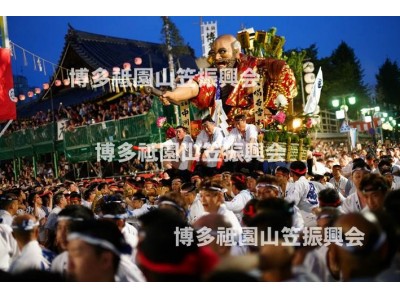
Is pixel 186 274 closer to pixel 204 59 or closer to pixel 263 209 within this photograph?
pixel 263 209

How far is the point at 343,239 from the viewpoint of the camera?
8.35 feet

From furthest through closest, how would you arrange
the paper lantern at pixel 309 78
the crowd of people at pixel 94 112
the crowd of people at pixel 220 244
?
the crowd of people at pixel 94 112, the paper lantern at pixel 309 78, the crowd of people at pixel 220 244

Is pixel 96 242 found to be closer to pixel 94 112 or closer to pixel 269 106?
pixel 269 106

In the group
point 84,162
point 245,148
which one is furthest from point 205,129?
point 84,162

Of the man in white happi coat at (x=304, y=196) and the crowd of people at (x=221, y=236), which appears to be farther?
the man in white happi coat at (x=304, y=196)

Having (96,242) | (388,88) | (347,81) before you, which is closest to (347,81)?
(347,81)

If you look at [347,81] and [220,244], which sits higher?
[347,81]

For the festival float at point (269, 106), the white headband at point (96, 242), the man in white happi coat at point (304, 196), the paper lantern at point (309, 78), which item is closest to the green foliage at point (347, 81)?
the paper lantern at point (309, 78)

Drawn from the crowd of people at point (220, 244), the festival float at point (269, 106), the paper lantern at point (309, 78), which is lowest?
the crowd of people at point (220, 244)

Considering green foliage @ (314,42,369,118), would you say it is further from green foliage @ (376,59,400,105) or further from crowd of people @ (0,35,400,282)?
crowd of people @ (0,35,400,282)

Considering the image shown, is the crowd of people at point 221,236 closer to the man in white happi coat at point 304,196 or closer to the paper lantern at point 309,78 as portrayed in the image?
the man in white happi coat at point 304,196

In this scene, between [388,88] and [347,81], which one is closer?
[388,88]

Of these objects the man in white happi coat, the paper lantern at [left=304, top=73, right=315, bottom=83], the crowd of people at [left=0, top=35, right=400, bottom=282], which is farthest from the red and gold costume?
the paper lantern at [left=304, top=73, right=315, bottom=83]

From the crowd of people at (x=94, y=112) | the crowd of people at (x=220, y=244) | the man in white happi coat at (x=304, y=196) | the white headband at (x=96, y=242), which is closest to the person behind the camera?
the crowd of people at (x=220, y=244)
